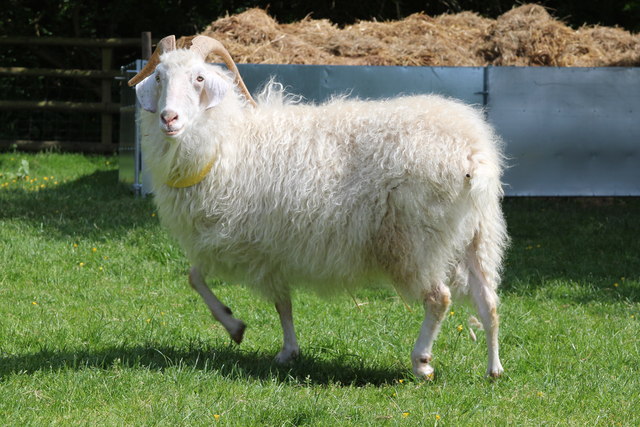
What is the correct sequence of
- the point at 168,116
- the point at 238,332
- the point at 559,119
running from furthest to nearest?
1. the point at 559,119
2. the point at 238,332
3. the point at 168,116

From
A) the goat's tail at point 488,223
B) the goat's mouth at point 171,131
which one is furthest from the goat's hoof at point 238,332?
the goat's tail at point 488,223

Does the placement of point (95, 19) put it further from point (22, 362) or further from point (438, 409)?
point (438, 409)

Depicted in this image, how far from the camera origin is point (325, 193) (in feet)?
15.3

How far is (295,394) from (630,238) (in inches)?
237

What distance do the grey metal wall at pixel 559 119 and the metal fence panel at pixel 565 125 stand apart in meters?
0.01

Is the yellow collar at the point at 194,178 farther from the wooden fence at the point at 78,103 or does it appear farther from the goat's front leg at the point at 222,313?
the wooden fence at the point at 78,103

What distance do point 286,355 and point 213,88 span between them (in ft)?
5.45

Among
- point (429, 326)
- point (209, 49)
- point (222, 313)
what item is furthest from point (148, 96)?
point (429, 326)

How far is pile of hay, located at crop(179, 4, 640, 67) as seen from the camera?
11070 millimetres

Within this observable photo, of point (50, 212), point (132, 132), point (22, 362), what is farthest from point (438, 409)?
point (132, 132)

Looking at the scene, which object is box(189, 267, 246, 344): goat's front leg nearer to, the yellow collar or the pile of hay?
the yellow collar

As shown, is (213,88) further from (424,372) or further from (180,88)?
(424,372)

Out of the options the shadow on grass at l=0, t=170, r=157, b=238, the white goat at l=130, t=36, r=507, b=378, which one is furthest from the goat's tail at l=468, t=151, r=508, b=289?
the shadow on grass at l=0, t=170, r=157, b=238

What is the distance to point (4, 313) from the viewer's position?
563 cm
